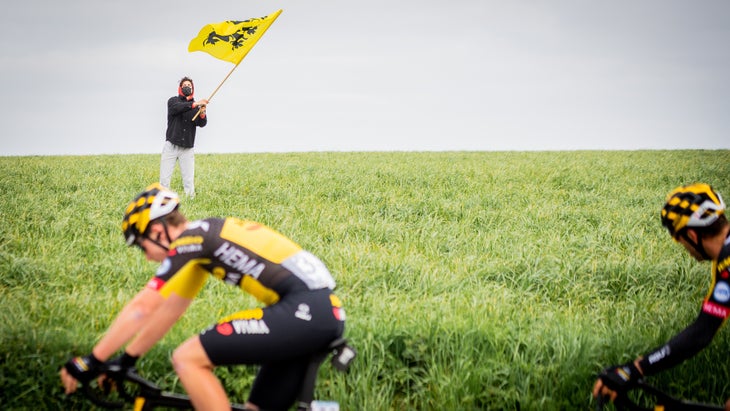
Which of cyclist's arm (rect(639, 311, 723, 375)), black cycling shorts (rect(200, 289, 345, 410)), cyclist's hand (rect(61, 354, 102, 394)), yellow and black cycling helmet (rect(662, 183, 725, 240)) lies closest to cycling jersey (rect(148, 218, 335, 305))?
black cycling shorts (rect(200, 289, 345, 410))

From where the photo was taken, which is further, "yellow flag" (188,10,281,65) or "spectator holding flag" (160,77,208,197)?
"spectator holding flag" (160,77,208,197)

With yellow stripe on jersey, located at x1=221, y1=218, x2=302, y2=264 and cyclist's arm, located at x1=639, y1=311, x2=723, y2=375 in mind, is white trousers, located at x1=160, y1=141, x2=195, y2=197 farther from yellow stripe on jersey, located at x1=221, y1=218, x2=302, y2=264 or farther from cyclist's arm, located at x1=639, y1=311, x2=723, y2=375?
cyclist's arm, located at x1=639, y1=311, x2=723, y2=375

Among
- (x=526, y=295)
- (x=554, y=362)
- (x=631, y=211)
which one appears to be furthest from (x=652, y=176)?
(x=554, y=362)

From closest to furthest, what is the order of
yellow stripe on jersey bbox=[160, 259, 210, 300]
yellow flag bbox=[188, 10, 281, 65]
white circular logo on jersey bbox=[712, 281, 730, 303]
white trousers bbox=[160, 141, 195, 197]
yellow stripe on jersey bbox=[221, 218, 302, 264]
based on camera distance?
1. yellow stripe on jersey bbox=[160, 259, 210, 300]
2. yellow stripe on jersey bbox=[221, 218, 302, 264]
3. white circular logo on jersey bbox=[712, 281, 730, 303]
4. yellow flag bbox=[188, 10, 281, 65]
5. white trousers bbox=[160, 141, 195, 197]

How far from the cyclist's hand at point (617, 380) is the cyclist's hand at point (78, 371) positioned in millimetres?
3306

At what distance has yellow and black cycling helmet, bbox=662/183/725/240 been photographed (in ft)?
12.2

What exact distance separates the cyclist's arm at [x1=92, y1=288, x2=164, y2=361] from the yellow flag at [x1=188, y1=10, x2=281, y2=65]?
8.59 metres

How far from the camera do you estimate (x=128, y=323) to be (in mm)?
3127

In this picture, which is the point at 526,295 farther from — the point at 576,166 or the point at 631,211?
the point at 576,166

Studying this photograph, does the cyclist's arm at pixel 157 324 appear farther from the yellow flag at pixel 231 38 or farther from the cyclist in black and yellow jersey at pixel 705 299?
the yellow flag at pixel 231 38

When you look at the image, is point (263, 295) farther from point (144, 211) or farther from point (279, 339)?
point (144, 211)

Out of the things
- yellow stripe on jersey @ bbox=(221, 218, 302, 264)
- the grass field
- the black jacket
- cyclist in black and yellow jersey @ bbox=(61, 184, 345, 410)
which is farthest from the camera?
the black jacket

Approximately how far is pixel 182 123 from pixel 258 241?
1049 cm

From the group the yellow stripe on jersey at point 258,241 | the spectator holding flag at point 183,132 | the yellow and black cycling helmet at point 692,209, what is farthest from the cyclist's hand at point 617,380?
the spectator holding flag at point 183,132
